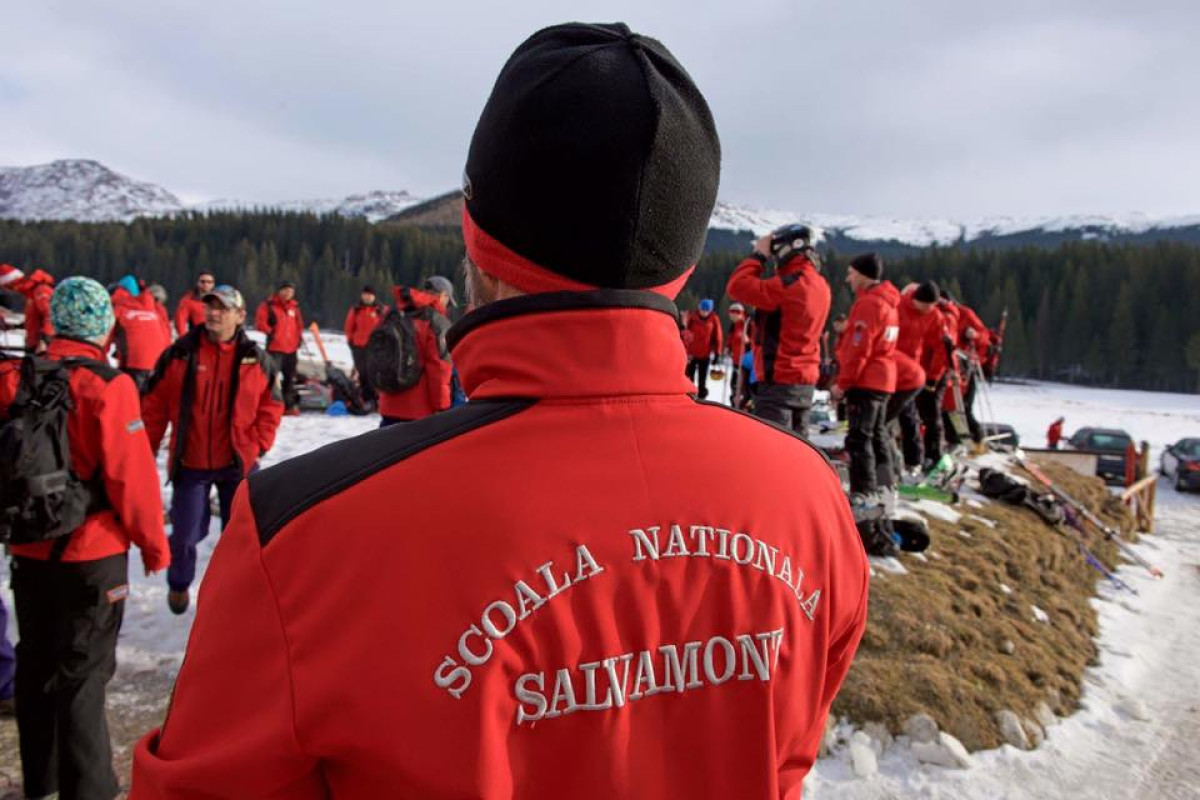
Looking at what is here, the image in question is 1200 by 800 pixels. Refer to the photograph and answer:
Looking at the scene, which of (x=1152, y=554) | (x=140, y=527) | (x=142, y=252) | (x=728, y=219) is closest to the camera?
(x=140, y=527)

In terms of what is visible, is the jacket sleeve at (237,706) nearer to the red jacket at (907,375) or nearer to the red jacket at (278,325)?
the red jacket at (907,375)

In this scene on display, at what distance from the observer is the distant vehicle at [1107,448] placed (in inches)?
662

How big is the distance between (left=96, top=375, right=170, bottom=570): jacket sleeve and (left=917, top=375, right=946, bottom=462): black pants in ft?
28.0

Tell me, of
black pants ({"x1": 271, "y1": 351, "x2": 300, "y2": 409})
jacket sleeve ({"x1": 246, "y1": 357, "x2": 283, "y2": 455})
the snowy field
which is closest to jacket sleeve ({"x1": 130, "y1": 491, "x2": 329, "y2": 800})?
the snowy field

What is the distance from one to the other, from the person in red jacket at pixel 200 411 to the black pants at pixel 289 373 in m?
6.98

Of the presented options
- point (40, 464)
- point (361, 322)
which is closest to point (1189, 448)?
point (361, 322)

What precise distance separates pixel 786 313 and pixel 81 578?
184 inches

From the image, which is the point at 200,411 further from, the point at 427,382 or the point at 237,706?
the point at 237,706

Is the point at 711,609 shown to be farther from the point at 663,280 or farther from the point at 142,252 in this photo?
the point at 142,252

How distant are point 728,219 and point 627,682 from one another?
184236 mm

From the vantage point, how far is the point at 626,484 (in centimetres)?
92

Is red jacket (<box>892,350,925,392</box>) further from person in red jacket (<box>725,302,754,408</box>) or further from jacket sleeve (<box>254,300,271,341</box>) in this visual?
jacket sleeve (<box>254,300,271,341</box>)

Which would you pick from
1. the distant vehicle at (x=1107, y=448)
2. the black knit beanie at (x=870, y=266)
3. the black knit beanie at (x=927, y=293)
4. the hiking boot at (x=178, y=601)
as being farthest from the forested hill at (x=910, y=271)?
the hiking boot at (x=178, y=601)

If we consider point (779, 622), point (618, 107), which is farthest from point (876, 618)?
point (618, 107)
